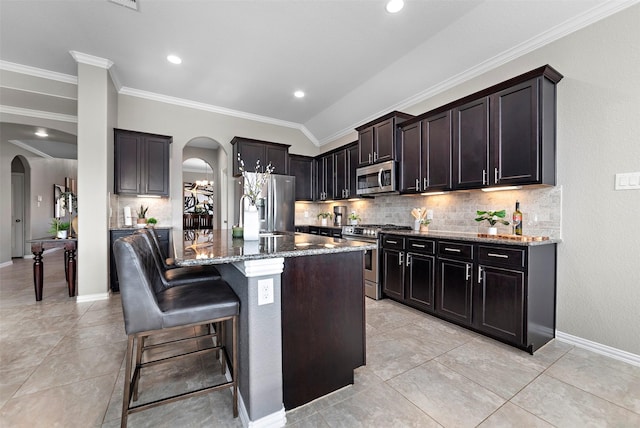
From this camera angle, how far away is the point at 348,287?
1806 millimetres

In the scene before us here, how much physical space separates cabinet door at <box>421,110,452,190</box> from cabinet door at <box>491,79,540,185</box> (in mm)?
497

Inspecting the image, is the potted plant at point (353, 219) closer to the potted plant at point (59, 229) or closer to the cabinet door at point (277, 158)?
the cabinet door at point (277, 158)

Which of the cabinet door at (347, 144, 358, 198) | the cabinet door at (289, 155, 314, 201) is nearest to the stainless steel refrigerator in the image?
the cabinet door at (289, 155, 314, 201)

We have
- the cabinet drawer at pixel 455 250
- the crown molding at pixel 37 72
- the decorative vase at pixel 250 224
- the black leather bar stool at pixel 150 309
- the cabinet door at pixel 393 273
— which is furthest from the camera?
the crown molding at pixel 37 72

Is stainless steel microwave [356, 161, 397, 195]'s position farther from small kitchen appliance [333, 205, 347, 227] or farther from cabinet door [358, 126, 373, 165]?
small kitchen appliance [333, 205, 347, 227]

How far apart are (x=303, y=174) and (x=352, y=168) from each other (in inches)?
51.9

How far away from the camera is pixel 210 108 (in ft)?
16.4

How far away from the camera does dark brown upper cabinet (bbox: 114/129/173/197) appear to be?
13.4 feet

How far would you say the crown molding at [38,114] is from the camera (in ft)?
14.1

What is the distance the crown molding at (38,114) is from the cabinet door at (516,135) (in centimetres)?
636

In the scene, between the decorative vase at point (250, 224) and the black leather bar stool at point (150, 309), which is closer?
the black leather bar stool at point (150, 309)

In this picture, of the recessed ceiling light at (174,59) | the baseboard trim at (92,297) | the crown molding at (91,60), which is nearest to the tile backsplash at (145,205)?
the baseboard trim at (92,297)

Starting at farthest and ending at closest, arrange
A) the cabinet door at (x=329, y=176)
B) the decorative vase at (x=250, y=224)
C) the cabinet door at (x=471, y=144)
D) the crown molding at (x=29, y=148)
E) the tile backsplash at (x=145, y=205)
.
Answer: the crown molding at (x=29, y=148) < the cabinet door at (x=329, y=176) < the tile backsplash at (x=145, y=205) < the cabinet door at (x=471, y=144) < the decorative vase at (x=250, y=224)

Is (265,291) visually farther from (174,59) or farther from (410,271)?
(174,59)
